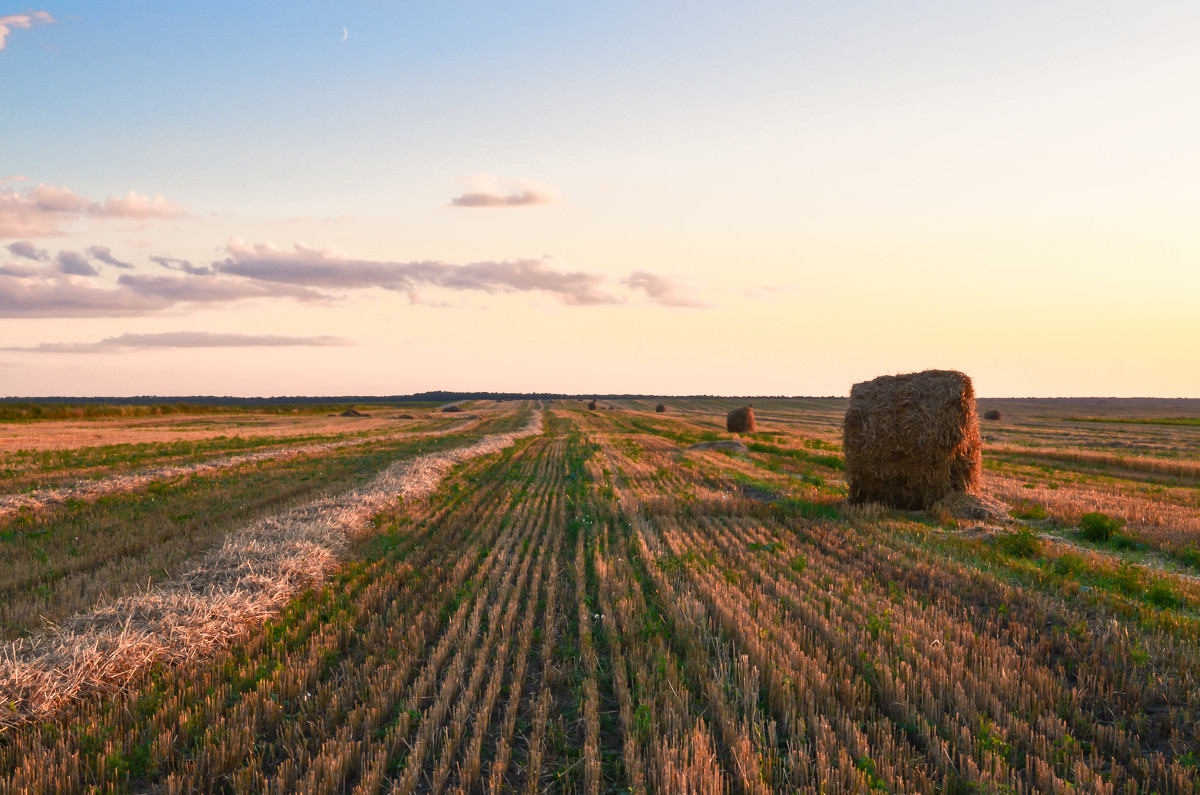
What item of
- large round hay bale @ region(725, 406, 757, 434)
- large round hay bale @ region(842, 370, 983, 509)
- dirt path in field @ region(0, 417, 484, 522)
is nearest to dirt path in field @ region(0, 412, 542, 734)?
dirt path in field @ region(0, 417, 484, 522)

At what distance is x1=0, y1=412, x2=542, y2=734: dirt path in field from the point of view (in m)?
5.36

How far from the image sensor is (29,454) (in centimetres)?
2622

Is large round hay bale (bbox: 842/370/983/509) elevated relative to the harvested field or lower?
A: elevated

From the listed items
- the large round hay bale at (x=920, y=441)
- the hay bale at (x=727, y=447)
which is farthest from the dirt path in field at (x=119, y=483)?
the large round hay bale at (x=920, y=441)

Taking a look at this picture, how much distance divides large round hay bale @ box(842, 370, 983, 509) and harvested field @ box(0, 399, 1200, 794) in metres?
2.97

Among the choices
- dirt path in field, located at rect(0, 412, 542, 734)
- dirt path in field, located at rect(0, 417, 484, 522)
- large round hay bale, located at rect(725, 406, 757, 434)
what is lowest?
dirt path in field, located at rect(0, 417, 484, 522)

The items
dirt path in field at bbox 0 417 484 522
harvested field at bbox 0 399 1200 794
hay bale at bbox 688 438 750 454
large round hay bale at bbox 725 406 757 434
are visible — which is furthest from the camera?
large round hay bale at bbox 725 406 757 434

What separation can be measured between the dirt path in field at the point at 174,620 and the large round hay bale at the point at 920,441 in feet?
40.2

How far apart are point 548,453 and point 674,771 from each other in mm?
25535

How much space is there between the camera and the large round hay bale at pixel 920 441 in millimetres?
14930

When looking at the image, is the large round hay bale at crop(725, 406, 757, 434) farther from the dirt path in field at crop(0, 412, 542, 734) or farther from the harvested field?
the dirt path in field at crop(0, 412, 542, 734)

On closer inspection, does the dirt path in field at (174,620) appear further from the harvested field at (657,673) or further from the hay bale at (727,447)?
the hay bale at (727,447)

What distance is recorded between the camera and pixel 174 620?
673 centimetres

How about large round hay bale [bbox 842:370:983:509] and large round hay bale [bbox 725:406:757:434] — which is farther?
large round hay bale [bbox 725:406:757:434]
